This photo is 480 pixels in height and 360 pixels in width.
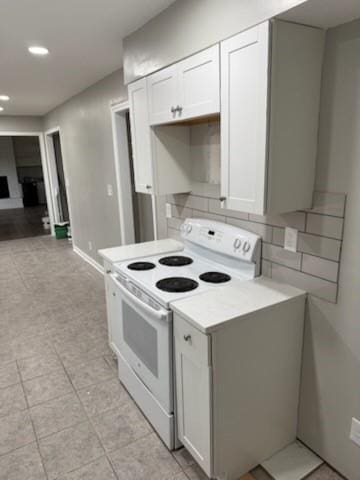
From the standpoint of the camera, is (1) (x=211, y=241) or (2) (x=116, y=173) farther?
(2) (x=116, y=173)

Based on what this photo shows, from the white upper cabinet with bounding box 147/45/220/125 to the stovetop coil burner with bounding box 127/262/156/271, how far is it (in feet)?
2.96

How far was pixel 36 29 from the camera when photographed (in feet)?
7.38

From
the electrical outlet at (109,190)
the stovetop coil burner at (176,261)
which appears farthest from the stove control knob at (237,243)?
the electrical outlet at (109,190)

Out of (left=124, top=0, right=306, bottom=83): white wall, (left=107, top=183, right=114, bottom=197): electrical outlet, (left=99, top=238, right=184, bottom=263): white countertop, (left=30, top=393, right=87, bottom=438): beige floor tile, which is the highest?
(left=124, top=0, right=306, bottom=83): white wall

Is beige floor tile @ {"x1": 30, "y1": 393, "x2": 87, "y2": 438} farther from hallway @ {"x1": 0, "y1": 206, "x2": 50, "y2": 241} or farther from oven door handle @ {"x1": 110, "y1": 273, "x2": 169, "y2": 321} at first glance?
hallway @ {"x1": 0, "y1": 206, "x2": 50, "y2": 241}

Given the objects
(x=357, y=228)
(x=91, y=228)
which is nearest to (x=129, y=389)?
(x=357, y=228)

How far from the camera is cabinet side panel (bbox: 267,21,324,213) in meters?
1.36

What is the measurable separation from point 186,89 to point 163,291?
1.09 meters

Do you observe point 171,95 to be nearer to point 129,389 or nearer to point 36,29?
point 36,29

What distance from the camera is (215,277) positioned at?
1.98 metres

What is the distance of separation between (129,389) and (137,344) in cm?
44

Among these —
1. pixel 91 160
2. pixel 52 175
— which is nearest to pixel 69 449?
pixel 91 160

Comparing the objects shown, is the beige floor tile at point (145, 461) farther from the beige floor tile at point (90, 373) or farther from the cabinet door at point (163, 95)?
the cabinet door at point (163, 95)

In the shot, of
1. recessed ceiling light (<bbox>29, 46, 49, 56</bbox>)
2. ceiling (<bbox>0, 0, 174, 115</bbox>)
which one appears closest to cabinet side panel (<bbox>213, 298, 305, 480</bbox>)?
ceiling (<bbox>0, 0, 174, 115</bbox>)
